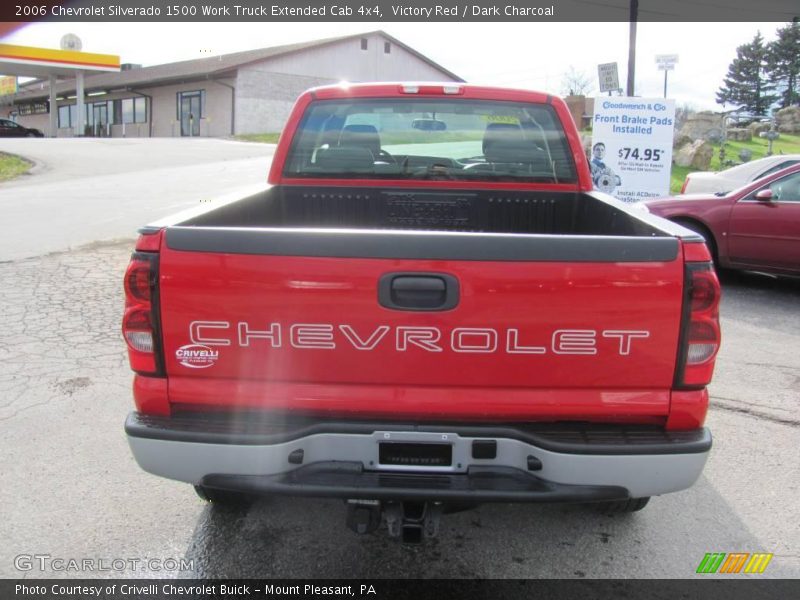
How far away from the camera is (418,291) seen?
231 centimetres

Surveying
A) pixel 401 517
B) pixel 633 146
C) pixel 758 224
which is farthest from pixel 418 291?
pixel 633 146

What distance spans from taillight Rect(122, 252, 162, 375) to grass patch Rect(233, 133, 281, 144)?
103 feet

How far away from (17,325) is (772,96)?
74.2m

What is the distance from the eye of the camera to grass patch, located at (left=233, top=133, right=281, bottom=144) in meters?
33.7

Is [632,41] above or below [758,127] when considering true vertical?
below

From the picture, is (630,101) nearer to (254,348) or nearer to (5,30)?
(254,348)

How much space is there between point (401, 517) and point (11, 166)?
68.9ft

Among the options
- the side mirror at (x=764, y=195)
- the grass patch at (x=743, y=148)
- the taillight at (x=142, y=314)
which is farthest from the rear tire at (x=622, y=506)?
the grass patch at (x=743, y=148)

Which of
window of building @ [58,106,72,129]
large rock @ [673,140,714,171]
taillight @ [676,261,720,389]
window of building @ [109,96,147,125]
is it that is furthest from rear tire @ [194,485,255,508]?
window of building @ [58,106,72,129]

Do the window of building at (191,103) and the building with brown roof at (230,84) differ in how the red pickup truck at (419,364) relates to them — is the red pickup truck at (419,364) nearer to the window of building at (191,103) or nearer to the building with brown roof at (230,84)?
the building with brown roof at (230,84)

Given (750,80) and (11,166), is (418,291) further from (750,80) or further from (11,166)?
(750,80)

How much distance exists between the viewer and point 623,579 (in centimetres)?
280

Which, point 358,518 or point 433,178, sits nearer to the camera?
point 358,518

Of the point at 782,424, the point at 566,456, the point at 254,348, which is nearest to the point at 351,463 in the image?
the point at 254,348
